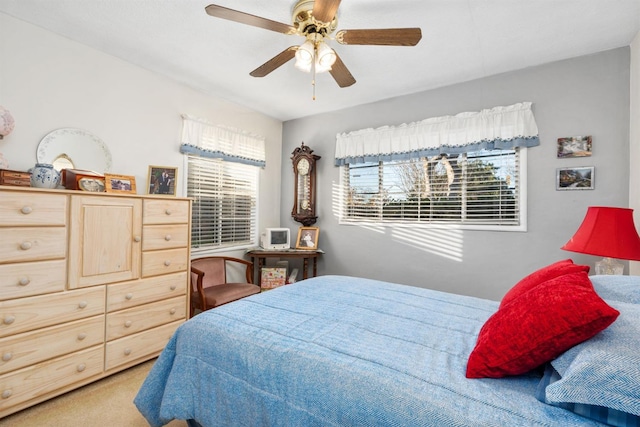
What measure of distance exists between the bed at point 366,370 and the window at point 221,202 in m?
1.90

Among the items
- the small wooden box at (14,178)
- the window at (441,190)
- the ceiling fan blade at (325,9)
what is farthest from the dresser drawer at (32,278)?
the window at (441,190)

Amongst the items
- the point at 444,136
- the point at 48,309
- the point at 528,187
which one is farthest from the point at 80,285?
the point at 528,187

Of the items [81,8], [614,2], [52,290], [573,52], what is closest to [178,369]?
[52,290]

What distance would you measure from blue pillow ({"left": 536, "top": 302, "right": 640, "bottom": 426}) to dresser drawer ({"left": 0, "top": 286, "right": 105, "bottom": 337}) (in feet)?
8.37

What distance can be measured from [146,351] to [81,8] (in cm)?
256

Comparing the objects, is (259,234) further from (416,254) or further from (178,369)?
(178,369)

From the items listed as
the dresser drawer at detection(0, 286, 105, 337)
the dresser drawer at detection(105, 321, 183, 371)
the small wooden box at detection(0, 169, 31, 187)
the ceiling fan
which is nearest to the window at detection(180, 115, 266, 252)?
the dresser drawer at detection(105, 321, 183, 371)

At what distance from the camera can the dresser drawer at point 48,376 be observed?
66.9 inches

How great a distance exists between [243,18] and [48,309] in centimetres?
216

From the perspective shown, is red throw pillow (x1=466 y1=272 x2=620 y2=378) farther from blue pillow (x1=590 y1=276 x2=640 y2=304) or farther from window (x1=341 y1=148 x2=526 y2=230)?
window (x1=341 y1=148 x2=526 y2=230)

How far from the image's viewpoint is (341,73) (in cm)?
221

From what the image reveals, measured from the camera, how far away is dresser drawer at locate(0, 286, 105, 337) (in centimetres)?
171

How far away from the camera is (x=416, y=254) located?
10.7ft

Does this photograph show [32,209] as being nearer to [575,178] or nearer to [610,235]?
[610,235]
